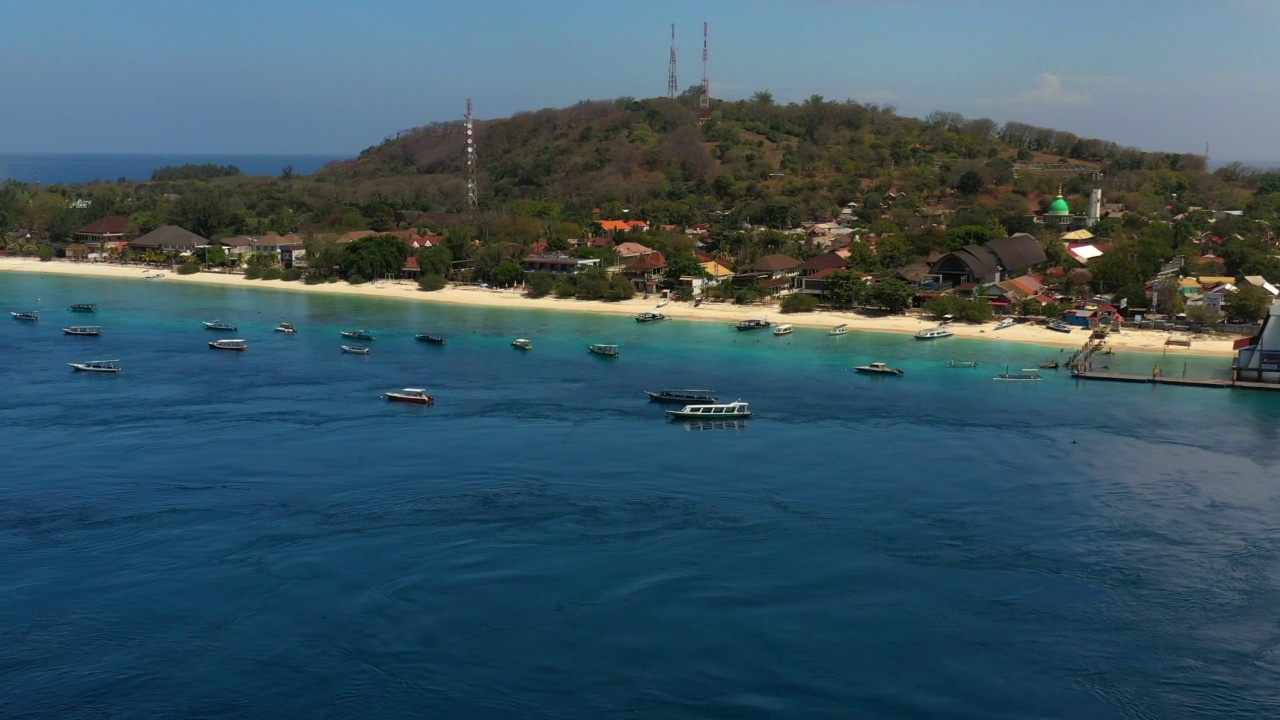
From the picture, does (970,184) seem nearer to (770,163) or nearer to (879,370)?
(770,163)

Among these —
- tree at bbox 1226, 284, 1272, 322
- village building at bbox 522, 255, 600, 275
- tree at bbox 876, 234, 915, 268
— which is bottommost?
tree at bbox 1226, 284, 1272, 322

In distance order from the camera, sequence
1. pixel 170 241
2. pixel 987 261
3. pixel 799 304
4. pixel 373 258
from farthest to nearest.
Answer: pixel 170 241 → pixel 373 258 → pixel 987 261 → pixel 799 304

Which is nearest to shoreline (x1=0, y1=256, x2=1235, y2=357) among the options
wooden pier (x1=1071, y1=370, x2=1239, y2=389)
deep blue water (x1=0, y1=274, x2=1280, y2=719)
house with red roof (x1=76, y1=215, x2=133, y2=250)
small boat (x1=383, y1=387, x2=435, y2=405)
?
wooden pier (x1=1071, y1=370, x2=1239, y2=389)

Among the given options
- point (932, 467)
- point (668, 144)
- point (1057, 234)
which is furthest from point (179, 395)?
point (668, 144)

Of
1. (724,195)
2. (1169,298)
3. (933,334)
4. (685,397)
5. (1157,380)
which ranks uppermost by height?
(724,195)

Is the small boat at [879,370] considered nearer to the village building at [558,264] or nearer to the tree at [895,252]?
the tree at [895,252]

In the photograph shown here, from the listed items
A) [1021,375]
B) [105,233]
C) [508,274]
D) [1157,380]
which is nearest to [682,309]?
[508,274]

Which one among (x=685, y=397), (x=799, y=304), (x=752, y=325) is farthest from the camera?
(x=799, y=304)

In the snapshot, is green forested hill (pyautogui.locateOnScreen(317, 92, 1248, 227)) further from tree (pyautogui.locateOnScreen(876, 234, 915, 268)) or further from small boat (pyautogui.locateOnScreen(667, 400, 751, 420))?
small boat (pyautogui.locateOnScreen(667, 400, 751, 420))
